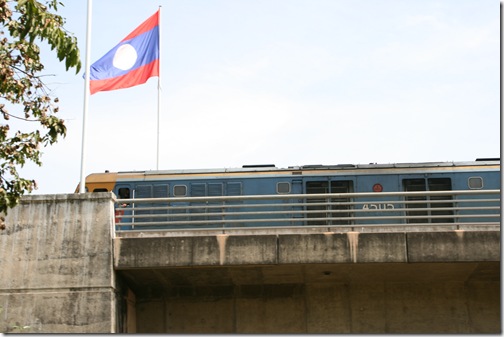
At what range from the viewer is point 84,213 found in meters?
17.9

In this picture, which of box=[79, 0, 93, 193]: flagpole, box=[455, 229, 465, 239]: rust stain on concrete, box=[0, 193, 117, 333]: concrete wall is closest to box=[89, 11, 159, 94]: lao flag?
box=[79, 0, 93, 193]: flagpole

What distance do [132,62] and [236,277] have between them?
973 cm

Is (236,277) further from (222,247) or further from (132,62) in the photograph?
(132,62)

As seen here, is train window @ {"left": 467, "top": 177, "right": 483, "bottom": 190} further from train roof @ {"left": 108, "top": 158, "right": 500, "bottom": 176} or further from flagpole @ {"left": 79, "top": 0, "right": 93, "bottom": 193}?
flagpole @ {"left": 79, "top": 0, "right": 93, "bottom": 193}

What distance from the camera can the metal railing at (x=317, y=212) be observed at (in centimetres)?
1814

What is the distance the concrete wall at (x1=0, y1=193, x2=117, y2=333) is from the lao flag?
721 centimetres

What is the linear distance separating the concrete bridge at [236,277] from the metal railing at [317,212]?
1.44ft

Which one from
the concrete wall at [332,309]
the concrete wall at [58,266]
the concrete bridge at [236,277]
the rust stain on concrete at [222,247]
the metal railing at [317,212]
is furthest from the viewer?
the concrete wall at [332,309]

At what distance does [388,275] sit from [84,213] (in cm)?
708

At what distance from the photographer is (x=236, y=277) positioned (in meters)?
18.7

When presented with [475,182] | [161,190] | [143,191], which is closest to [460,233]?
[475,182]

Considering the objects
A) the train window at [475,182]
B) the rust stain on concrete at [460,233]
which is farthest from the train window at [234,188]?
the rust stain on concrete at [460,233]

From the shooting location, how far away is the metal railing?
59.5 ft

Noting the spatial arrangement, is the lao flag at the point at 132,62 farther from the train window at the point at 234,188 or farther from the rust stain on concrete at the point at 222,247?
the rust stain on concrete at the point at 222,247
